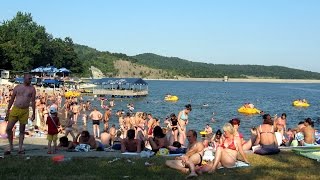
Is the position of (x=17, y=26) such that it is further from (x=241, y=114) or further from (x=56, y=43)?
(x=241, y=114)

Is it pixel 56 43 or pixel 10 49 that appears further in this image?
pixel 56 43

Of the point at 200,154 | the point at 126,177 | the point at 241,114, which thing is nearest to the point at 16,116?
the point at 126,177

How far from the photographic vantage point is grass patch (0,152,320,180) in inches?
335

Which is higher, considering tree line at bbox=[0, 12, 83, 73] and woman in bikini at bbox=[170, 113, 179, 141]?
tree line at bbox=[0, 12, 83, 73]

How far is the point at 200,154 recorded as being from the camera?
359 inches

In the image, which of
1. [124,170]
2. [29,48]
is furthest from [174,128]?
[29,48]

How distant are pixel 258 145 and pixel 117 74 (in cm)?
18522

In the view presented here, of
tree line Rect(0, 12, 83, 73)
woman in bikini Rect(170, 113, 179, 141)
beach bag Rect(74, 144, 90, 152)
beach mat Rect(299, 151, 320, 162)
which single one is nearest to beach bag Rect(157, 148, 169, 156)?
beach bag Rect(74, 144, 90, 152)

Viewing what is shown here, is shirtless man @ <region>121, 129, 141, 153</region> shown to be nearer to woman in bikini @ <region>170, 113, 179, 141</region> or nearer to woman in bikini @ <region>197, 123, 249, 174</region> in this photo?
woman in bikini @ <region>197, 123, 249, 174</region>

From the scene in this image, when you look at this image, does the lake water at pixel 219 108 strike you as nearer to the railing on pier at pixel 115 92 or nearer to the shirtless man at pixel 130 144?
the railing on pier at pixel 115 92

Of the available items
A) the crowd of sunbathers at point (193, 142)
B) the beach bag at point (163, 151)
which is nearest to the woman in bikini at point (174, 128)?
the crowd of sunbathers at point (193, 142)

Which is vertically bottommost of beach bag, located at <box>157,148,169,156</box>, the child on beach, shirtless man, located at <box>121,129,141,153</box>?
beach bag, located at <box>157,148,169,156</box>

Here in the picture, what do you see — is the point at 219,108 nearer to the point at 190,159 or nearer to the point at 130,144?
the point at 130,144

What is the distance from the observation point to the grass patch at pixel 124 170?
850cm
